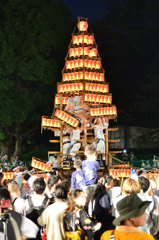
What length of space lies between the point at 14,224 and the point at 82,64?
14562 millimetres

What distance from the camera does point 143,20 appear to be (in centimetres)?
3275

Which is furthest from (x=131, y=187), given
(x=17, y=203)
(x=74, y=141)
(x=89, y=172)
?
(x=74, y=141)

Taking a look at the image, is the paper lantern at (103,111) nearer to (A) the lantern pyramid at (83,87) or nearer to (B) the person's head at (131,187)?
(A) the lantern pyramid at (83,87)

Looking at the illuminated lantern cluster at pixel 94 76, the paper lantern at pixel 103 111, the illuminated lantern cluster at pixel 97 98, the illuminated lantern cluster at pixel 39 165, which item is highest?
the illuminated lantern cluster at pixel 94 76

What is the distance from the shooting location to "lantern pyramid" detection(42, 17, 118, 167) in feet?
57.9

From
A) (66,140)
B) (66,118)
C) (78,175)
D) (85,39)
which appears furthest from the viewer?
(66,140)

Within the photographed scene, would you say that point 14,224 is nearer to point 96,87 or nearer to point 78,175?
point 78,175

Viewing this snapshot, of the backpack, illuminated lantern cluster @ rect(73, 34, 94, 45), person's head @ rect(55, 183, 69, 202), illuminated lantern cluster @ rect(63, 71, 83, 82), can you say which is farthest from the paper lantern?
person's head @ rect(55, 183, 69, 202)

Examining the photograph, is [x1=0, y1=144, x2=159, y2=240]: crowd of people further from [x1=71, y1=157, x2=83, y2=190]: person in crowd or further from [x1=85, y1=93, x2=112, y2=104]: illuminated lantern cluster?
[x1=85, y1=93, x2=112, y2=104]: illuminated lantern cluster

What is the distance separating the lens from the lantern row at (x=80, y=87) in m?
17.9

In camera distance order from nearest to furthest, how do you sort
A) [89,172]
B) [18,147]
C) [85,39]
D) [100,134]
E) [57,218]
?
[57,218] < [89,172] < [100,134] < [85,39] < [18,147]

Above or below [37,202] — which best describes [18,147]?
above

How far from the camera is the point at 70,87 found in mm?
18156

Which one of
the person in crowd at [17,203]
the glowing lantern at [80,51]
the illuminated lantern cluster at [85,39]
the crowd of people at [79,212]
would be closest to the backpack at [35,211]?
the crowd of people at [79,212]
